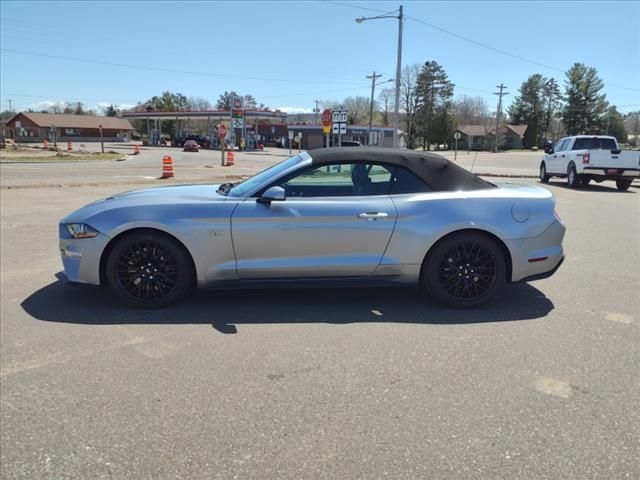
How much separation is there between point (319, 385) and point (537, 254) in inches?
103

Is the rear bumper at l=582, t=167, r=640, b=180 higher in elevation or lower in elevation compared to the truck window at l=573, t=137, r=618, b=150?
lower

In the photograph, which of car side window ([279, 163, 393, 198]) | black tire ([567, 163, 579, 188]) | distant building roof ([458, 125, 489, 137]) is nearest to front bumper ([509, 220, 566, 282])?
car side window ([279, 163, 393, 198])

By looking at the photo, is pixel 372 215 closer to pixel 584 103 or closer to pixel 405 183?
pixel 405 183

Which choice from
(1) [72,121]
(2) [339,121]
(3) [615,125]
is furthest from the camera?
(3) [615,125]

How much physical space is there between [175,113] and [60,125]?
103 feet

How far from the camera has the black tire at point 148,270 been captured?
14.6 feet

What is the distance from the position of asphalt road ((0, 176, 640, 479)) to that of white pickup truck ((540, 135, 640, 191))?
551 inches

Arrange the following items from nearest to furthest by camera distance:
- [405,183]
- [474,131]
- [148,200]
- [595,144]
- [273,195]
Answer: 1. [273,195]
2. [148,200]
3. [405,183]
4. [595,144]
5. [474,131]

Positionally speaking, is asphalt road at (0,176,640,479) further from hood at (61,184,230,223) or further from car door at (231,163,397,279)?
hood at (61,184,230,223)

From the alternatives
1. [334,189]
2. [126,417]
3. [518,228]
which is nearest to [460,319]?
[518,228]

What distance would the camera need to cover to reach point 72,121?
96.6m

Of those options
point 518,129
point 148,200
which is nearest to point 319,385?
point 148,200

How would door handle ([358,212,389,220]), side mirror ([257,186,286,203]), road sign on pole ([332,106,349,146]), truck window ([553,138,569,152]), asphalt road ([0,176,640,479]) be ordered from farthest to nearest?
1. road sign on pole ([332,106,349,146])
2. truck window ([553,138,569,152])
3. door handle ([358,212,389,220])
4. side mirror ([257,186,286,203])
5. asphalt road ([0,176,640,479])

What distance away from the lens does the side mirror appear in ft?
14.3
